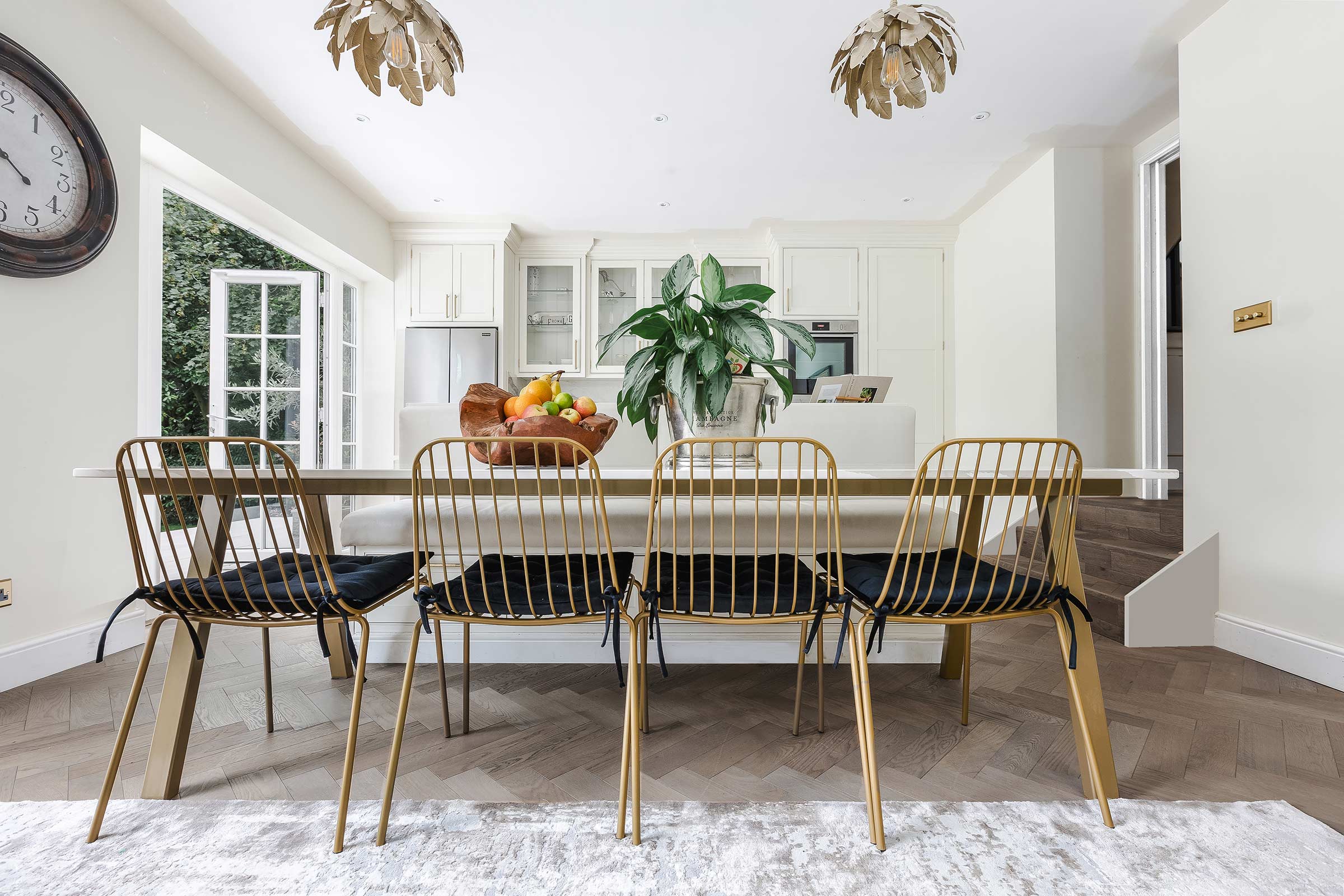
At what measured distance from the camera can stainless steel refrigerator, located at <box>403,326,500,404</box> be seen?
4.94m

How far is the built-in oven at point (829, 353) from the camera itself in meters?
5.08

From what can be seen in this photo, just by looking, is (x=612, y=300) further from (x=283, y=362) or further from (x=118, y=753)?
(x=118, y=753)

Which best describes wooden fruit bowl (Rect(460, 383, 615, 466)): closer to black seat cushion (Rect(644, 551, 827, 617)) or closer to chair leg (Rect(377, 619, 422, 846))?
black seat cushion (Rect(644, 551, 827, 617))

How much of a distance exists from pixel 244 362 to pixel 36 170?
1.89 meters

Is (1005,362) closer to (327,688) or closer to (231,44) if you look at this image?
(327,688)

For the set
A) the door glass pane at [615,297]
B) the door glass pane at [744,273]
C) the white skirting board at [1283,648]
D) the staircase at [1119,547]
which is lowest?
the white skirting board at [1283,648]

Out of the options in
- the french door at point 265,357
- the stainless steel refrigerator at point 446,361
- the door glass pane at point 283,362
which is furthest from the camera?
the stainless steel refrigerator at point 446,361

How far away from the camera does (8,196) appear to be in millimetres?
2082

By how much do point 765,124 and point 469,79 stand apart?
1.54m

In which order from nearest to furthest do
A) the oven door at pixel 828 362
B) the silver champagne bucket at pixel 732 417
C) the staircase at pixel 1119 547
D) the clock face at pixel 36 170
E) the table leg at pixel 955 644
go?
the silver champagne bucket at pixel 732 417 → the table leg at pixel 955 644 → the clock face at pixel 36 170 → the staircase at pixel 1119 547 → the oven door at pixel 828 362

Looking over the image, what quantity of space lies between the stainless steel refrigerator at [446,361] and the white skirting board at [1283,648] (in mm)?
4468

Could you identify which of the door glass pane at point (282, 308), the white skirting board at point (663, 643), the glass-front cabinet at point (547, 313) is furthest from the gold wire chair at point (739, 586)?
the glass-front cabinet at point (547, 313)

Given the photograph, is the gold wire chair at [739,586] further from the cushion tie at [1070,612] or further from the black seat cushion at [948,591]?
the cushion tie at [1070,612]

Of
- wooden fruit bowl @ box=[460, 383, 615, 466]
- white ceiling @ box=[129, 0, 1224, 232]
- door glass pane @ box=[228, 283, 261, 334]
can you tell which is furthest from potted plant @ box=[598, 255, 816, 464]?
door glass pane @ box=[228, 283, 261, 334]
